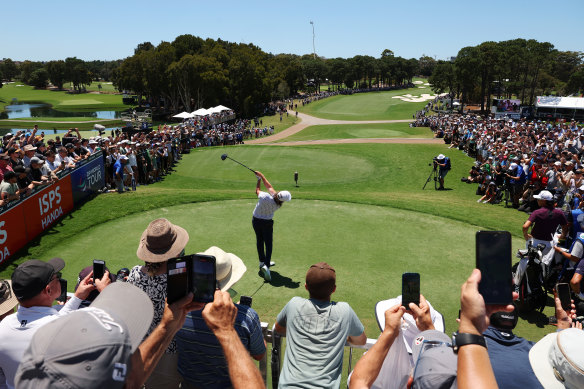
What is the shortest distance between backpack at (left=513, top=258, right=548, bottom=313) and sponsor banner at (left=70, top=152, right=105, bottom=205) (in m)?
11.8

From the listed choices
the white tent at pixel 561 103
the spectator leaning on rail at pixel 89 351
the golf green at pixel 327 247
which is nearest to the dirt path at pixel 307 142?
the white tent at pixel 561 103

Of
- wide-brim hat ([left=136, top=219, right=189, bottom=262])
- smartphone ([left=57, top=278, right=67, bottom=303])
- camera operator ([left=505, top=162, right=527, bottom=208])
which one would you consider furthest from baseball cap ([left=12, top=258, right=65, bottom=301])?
camera operator ([left=505, top=162, right=527, bottom=208])

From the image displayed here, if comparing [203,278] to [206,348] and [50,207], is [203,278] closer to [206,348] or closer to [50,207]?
[206,348]

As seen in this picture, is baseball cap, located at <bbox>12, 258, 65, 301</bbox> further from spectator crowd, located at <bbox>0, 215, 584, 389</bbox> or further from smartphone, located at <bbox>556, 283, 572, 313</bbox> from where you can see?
smartphone, located at <bbox>556, 283, 572, 313</bbox>

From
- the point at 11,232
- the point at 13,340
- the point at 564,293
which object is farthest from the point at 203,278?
the point at 11,232

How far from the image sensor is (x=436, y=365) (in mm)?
2482

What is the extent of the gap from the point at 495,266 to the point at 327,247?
6.26 m

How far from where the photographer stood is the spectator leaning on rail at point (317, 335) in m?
2.88

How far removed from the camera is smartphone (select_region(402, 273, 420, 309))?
3.10 meters

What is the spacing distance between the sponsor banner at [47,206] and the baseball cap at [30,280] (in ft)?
24.3

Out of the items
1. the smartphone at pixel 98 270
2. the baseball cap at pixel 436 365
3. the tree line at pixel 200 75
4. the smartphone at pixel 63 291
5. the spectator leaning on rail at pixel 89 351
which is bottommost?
the smartphone at pixel 63 291

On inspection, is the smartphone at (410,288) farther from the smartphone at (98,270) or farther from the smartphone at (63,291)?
the smartphone at (63,291)

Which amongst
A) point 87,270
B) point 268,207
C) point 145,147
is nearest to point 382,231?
point 268,207

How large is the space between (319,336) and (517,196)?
14993 mm
